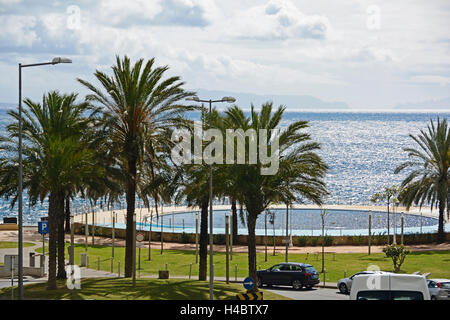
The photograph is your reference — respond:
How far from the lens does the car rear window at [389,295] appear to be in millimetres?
15461

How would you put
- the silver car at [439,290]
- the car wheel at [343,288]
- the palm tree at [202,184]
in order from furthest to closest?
1. the car wheel at [343,288]
2. the palm tree at [202,184]
3. the silver car at [439,290]

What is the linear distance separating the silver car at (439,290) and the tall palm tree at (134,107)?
14927 millimetres

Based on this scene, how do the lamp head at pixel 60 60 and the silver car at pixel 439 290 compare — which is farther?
the silver car at pixel 439 290

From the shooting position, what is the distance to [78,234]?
6775 cm

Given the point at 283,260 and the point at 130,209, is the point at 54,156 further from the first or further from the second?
the point at 283,260

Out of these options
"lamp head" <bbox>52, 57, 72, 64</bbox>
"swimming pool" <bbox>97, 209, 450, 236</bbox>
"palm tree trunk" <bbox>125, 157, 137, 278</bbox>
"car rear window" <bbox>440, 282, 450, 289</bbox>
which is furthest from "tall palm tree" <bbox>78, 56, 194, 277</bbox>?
"swimming pool" <bbox>97, 209, 450, 236</bbox>

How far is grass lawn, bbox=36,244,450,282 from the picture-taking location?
45.2 m

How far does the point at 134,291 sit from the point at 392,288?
657 inches

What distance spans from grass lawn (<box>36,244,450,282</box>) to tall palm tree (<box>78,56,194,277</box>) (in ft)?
40.2

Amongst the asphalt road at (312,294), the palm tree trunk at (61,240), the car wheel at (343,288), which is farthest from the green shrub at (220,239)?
the palm tree trunk at (61,240)

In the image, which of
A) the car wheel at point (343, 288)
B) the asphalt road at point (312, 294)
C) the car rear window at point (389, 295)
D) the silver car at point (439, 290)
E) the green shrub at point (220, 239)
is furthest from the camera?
the green shrub at point (220, 239)

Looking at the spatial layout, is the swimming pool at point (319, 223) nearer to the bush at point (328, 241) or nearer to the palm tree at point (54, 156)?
the bush at point (328, 241)
